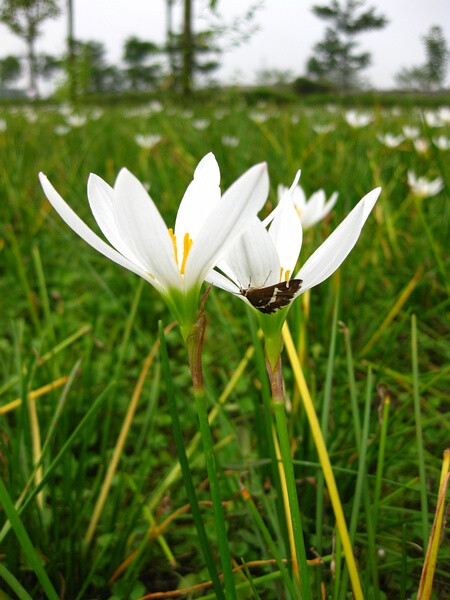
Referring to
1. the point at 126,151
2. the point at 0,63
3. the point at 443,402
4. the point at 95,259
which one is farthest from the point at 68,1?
the point at 0,63

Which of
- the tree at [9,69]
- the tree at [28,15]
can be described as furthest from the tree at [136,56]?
the tree at [28,15]

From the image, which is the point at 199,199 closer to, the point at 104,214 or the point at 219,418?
Answer: the point at 104,214

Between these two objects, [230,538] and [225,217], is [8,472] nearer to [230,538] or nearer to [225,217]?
[230,538]

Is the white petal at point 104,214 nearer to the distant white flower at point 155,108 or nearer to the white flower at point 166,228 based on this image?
the white flower at point 166,228

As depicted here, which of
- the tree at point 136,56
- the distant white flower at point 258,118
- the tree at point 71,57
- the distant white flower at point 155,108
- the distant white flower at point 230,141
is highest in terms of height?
the tree at point 136,56

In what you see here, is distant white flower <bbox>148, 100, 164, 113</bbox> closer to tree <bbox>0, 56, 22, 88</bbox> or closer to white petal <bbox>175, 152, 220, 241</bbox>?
white petal <bbox>175, 152, 220, 241</bbox>

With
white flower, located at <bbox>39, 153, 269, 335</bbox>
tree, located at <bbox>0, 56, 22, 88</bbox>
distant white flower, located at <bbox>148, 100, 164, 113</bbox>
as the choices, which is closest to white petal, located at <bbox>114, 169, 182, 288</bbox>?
white flower, located at <bbox>39, 153, 269, 335</bbox>

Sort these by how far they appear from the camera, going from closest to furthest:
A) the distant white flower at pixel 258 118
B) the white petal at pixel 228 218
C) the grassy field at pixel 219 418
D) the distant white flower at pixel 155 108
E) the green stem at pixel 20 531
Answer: the white petal at pixel 228 218, the green stem at pixel 20 531, the grassy field at pixel 219 418, the distant white flower at pixel 258 118, the distant white flower at pixel 155 108
